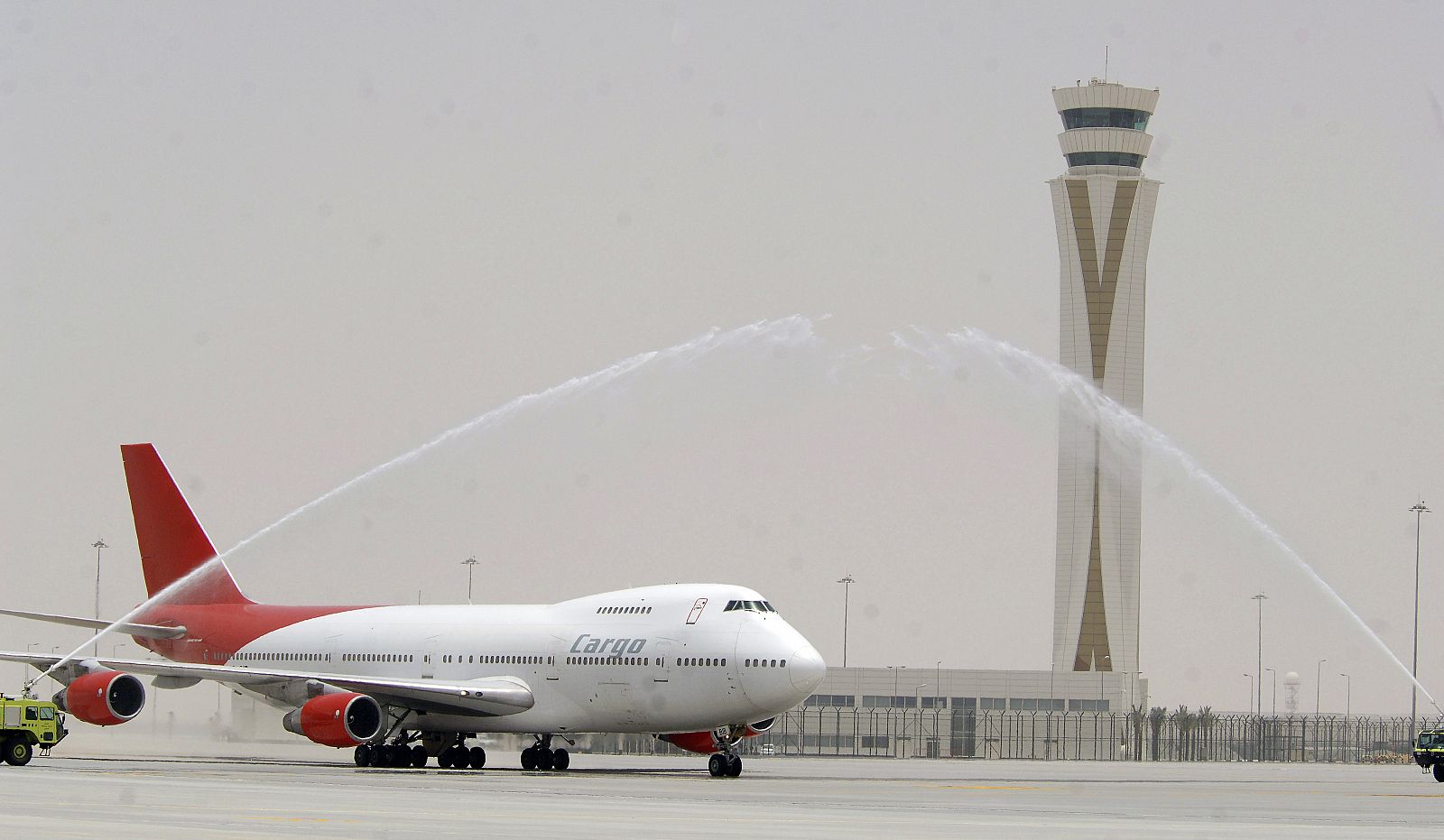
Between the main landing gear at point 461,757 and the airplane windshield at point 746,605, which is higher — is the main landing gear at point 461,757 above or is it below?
below

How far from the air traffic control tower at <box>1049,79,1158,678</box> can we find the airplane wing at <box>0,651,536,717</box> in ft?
335

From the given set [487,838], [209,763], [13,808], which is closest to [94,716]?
[209,763]

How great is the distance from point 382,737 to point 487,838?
37.1 meters

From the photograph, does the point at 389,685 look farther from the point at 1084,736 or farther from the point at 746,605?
the point at 1084,736

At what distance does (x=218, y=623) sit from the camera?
74.4 meters

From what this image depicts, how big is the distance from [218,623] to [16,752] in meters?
17.3

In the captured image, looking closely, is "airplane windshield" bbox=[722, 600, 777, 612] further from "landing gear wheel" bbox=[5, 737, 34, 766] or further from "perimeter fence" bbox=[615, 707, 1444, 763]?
"perimeter fence" bbox=[615, 707, 1444, 763]

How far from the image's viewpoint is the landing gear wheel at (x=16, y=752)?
188 feet

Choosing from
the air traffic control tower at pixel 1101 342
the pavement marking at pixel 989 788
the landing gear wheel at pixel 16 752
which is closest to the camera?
the pavement marking at pixel 989 788

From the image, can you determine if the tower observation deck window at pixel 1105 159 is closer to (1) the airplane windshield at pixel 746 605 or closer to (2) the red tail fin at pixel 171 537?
(2) the red tail fin at pixel 171 537

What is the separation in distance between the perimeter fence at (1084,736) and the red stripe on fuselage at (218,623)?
34340 mm

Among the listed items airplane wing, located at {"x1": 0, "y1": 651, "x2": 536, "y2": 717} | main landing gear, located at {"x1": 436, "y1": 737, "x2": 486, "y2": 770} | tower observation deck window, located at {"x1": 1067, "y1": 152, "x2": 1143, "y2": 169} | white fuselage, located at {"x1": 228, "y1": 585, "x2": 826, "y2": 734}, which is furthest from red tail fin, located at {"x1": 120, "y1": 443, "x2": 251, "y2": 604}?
tower observation deck window, located at {"x1": 1067, "y1": 152, "x2": 1143, "y2": 169}

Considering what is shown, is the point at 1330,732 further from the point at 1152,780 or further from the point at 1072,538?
the point at 1152,780

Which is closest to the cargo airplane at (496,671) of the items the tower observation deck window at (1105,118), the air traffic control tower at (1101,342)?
the air traffic control tower at (1101,342)
